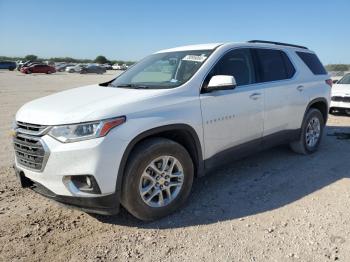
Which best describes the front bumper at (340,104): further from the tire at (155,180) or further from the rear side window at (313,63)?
the tire at (155,180)

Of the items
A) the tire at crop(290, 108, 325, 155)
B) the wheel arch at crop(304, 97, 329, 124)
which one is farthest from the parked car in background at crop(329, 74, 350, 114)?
the tire at crop(290, 108, 325, 155)

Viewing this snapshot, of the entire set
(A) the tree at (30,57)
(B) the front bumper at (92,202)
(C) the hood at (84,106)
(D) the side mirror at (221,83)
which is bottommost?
(B) the front bumper at (92,202)

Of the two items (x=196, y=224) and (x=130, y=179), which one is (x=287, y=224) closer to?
(x=196, y=224)

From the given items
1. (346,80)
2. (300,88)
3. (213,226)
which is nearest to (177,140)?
(213,226)

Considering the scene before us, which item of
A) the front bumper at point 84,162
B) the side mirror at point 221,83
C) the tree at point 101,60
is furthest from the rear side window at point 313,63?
the tree at point 101,60

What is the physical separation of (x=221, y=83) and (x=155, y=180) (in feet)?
4.32

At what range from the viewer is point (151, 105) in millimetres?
3729

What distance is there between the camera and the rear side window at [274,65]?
17.1ft

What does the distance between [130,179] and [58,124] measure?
86 centimetres

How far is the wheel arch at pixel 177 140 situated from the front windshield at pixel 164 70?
0.53 meters

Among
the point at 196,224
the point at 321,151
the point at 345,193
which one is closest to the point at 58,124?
the point at 196,224

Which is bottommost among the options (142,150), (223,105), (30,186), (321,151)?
(321,151)

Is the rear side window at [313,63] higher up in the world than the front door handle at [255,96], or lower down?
higher up

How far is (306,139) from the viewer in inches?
246
